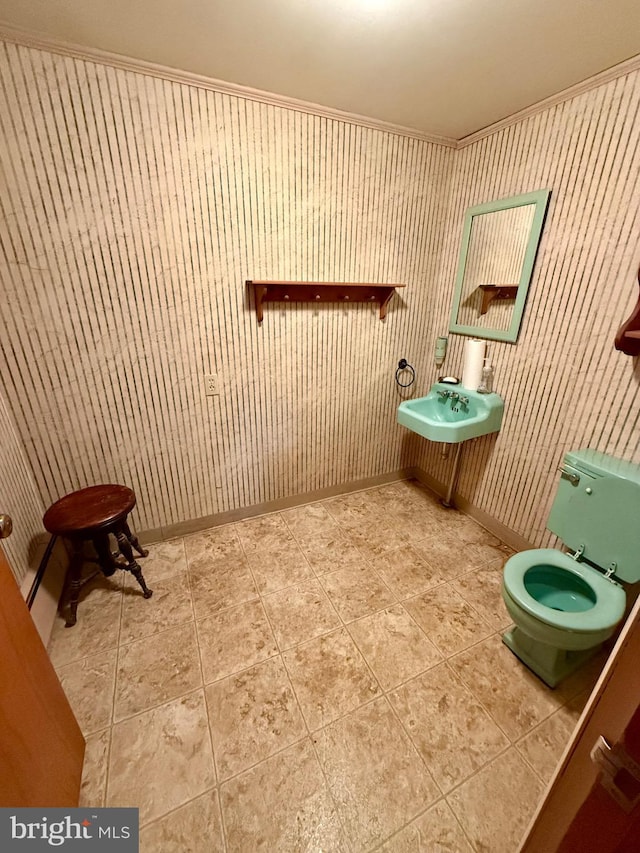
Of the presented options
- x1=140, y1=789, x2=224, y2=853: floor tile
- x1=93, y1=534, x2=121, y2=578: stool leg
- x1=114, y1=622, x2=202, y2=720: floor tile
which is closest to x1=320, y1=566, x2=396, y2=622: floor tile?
x1=114, y1=622, x2=202, y2=720: floor tile

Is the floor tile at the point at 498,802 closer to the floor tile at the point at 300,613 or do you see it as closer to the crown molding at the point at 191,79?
the floor tile at the point at 300,613

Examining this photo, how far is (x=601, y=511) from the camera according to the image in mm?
1495

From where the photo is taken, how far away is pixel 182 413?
2.05 meters

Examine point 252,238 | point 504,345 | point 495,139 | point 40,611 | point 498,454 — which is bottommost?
point 40,611

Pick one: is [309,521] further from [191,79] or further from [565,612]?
[191,79]

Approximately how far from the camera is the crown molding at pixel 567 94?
1.40 m

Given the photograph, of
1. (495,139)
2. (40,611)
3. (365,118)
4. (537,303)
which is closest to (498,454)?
(537,303)

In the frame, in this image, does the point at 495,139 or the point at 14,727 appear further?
the point at 495,139

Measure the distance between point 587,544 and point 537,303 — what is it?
4.04 ft

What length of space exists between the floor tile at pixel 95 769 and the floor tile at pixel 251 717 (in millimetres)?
348

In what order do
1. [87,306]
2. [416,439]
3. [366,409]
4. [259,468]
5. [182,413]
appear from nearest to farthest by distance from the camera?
[87,306]
[182,413]
[259,468]
[366,409]
[416,439]

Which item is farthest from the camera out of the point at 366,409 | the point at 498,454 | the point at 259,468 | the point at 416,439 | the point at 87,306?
the point at 416,439

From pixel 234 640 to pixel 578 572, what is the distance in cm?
156

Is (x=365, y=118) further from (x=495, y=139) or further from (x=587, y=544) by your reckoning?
(x=587, y=544)
